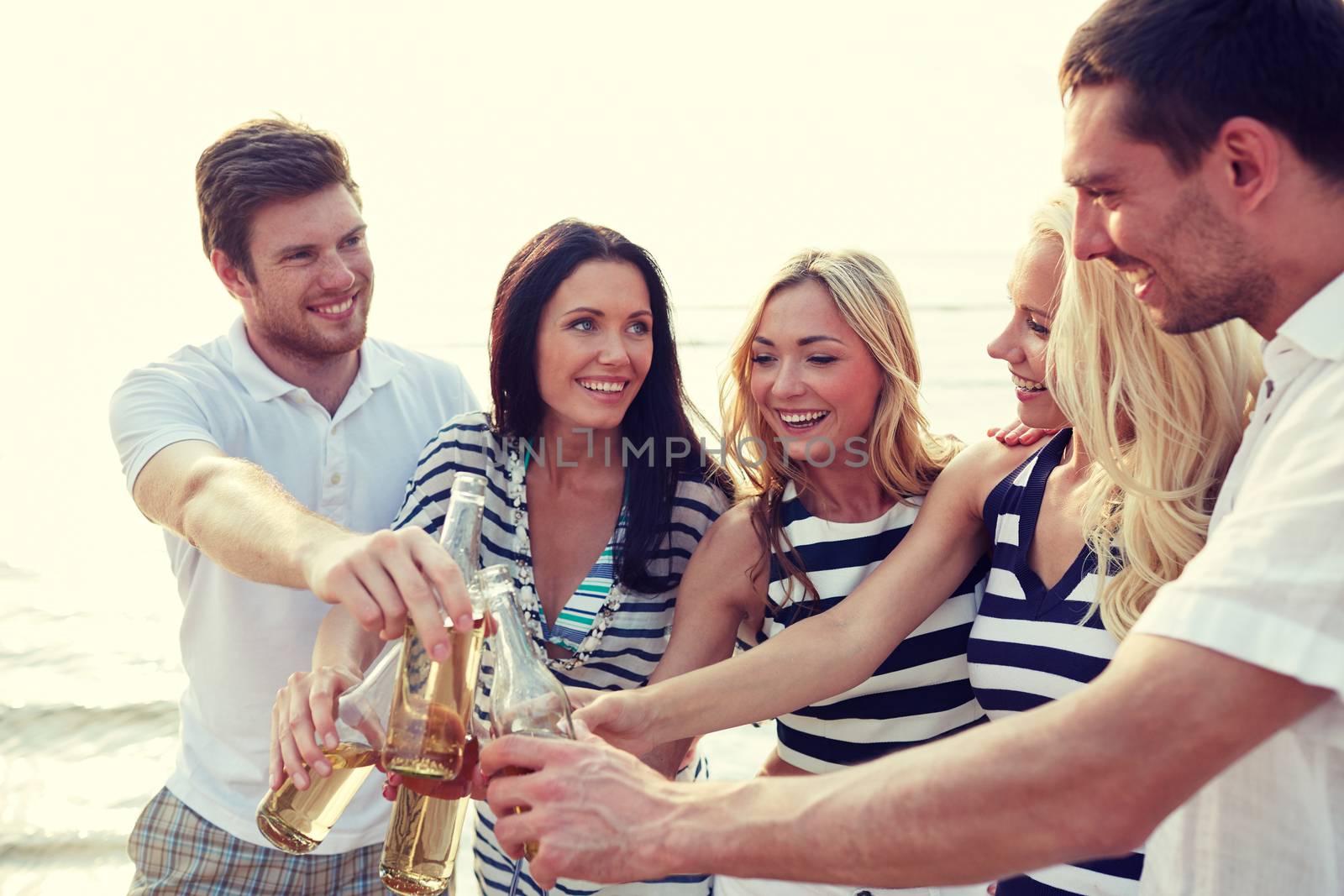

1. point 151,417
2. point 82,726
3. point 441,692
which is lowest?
point 82,726

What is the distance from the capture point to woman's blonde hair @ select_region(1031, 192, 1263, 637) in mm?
2102

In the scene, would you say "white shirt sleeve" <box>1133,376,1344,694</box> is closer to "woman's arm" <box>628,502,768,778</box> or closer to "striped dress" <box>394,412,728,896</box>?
"woman's arm" <box>628,502,768,778</box>

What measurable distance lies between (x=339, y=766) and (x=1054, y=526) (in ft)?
5.11

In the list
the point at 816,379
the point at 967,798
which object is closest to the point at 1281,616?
the point at 967,798

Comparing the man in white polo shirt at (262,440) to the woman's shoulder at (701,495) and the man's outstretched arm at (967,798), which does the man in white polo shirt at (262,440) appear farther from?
the man's outstretched arm at (967,798)

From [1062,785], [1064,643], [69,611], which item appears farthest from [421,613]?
[69,611]

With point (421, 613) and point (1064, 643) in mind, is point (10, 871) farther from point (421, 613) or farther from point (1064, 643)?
point (1064, 643)

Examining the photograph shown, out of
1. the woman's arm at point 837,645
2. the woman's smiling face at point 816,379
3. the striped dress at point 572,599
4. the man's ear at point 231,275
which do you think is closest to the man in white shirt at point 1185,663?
the woman's arm at point 837,645

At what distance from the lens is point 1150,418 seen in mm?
2129

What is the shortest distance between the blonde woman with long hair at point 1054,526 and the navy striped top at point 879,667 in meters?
0.08

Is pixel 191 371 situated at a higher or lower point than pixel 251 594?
higher

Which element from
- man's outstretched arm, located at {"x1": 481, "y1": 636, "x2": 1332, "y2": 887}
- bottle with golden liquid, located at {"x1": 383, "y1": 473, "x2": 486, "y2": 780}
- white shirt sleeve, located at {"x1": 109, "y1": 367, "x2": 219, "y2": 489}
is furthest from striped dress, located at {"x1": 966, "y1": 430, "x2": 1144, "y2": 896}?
white shirt sleeve, located at {"x1": 109, "y1": 367, "x2": 219, "y2": 489}

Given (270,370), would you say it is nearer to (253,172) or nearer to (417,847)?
(253,172)

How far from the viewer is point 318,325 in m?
3.09
